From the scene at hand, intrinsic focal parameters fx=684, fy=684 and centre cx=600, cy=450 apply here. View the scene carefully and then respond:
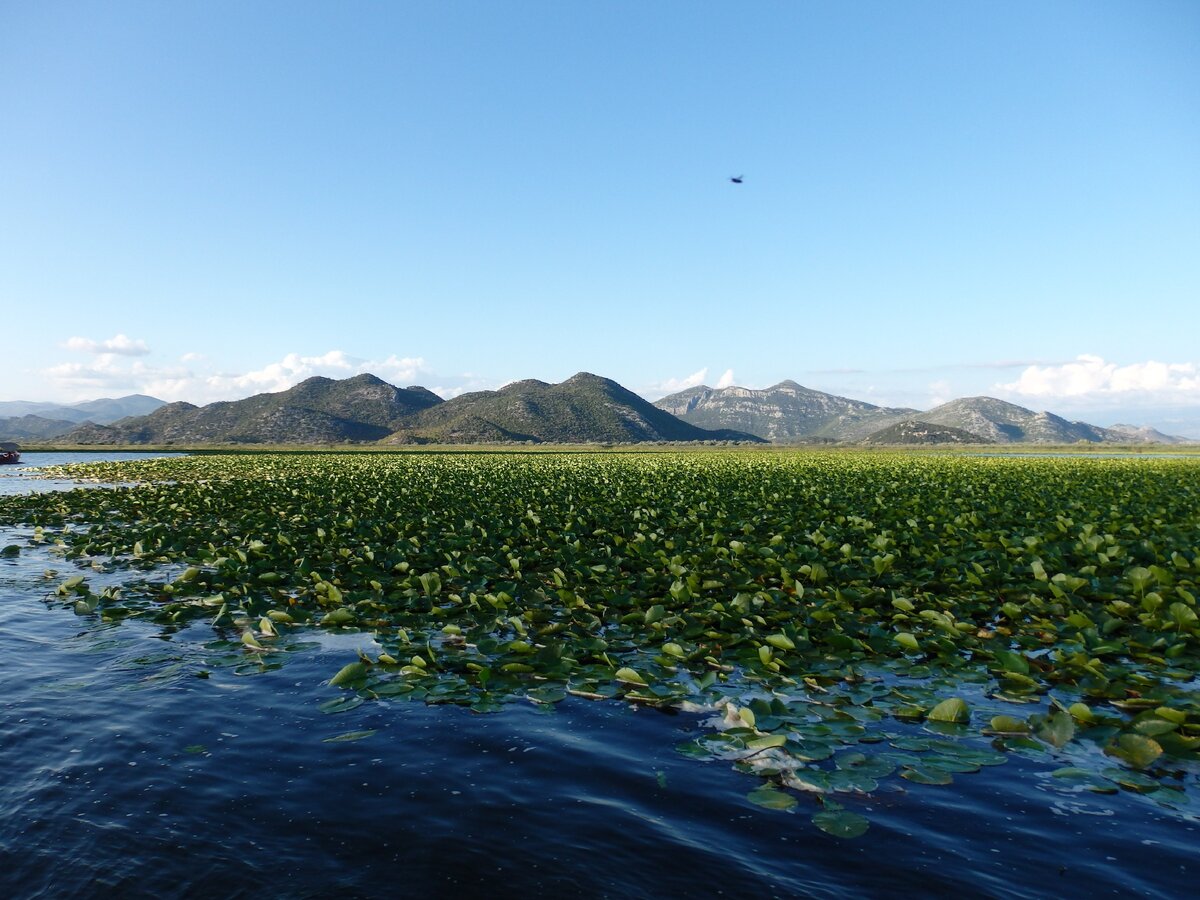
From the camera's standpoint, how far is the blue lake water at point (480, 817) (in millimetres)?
4078

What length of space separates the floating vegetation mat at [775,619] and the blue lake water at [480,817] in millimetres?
276

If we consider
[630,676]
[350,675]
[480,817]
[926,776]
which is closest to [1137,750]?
[926,776]

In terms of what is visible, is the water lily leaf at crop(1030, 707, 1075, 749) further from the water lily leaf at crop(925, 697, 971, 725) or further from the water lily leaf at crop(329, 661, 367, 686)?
the water lily leaf at crop(329, 661, 367, 686)

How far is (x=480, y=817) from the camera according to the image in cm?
482

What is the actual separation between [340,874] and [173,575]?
11.1m

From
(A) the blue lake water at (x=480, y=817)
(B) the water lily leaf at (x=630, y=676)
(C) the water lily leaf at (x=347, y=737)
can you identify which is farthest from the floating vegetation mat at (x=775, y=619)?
(C) the water lily leaf at (x=347, y=737)

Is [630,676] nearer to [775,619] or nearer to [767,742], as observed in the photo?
[767,742]

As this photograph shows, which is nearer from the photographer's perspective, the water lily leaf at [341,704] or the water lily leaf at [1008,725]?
the water lily leaf at [1008,725]

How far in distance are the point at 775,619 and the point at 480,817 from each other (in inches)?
213

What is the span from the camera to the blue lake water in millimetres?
4078

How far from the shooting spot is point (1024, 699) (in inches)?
264

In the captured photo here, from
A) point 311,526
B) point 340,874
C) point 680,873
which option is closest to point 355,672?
point 340,874

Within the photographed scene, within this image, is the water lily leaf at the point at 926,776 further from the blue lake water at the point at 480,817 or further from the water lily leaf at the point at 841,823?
the water lily leaf at the point at 841,823

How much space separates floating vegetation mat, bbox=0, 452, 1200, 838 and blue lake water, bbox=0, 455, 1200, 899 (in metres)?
0.28
